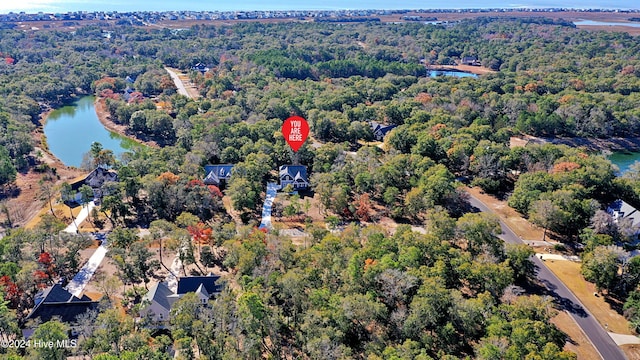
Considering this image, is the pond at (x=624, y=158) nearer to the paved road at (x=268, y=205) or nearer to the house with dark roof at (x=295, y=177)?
the house with dark roof at (x=295, y=177)

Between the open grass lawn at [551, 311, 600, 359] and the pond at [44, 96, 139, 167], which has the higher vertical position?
the pond at [44, 96, 139, 167]

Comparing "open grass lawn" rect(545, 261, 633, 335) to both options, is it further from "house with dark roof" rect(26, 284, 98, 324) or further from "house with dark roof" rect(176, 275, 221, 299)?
"house with dark roof" rect(26, 284, 98, 324)

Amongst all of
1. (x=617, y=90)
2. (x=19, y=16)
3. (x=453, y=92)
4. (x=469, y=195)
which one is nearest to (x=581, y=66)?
(x=617, y=90)

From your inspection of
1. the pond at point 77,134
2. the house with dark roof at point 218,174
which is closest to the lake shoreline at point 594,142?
the house with dark roof at point 218,174

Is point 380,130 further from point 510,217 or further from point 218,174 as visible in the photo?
point 218,174

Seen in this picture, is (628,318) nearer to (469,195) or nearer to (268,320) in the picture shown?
(469,195)

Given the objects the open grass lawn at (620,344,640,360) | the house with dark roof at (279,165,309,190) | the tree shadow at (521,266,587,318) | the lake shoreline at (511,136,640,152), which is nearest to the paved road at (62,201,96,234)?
the house with dark roof at (279,165,309,190)
